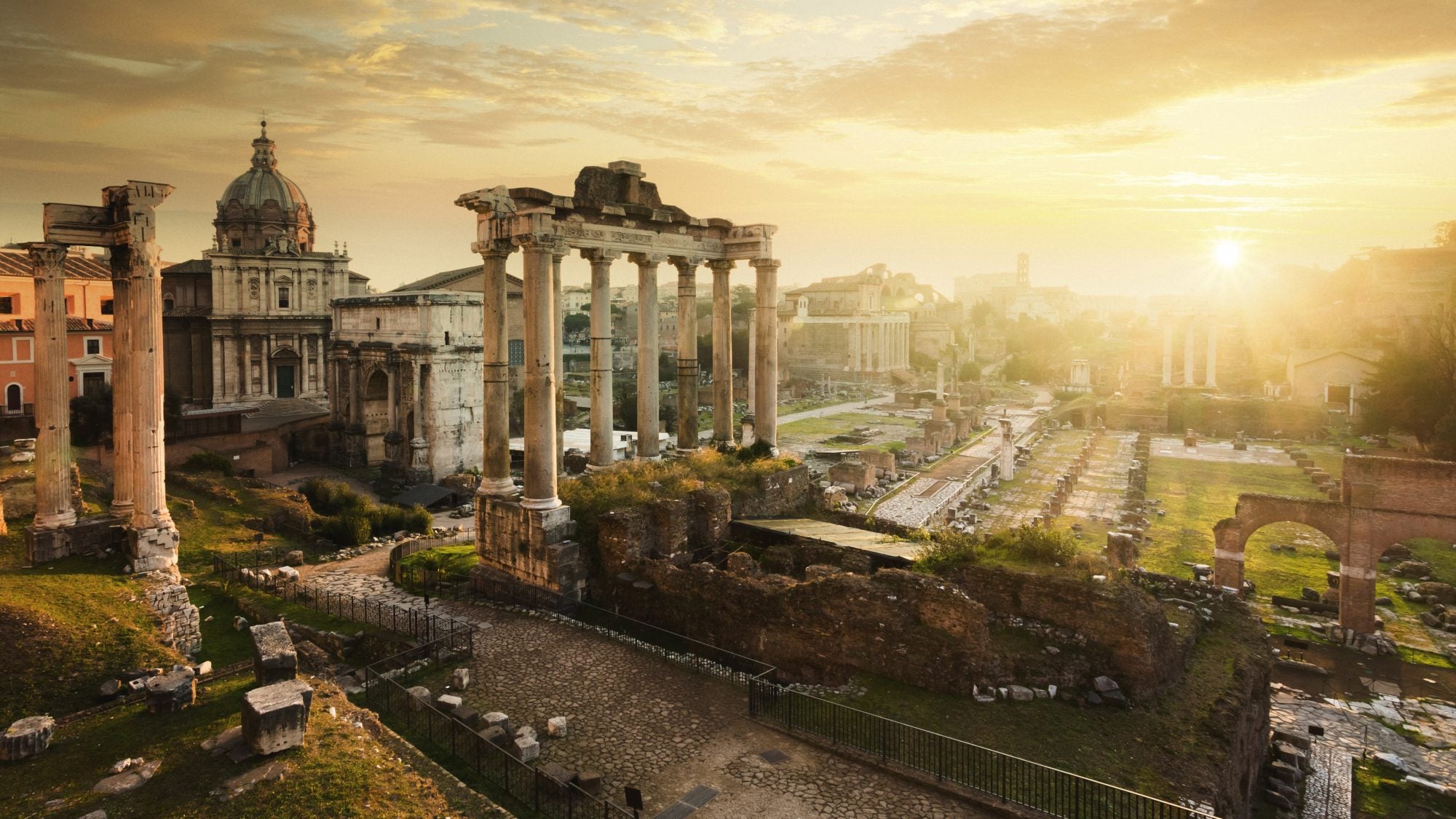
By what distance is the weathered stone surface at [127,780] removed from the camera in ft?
26.2

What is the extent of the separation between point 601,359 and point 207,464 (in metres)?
20.9

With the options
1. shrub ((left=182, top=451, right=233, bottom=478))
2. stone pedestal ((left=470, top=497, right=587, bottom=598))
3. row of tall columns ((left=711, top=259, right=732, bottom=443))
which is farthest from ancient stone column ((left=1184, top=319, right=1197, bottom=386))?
stone pedestal ((left=470, top=497, right=587, bottom=598))

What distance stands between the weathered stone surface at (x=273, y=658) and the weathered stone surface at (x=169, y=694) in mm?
806

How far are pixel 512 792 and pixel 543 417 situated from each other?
7.19 metres

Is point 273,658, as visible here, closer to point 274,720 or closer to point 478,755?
point 274,720

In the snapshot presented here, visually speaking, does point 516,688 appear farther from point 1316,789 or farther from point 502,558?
point 1316,789

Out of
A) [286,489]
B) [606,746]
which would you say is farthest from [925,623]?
[286,489]

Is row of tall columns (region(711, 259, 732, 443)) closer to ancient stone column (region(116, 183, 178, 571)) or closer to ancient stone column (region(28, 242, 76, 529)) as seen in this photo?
ancient stone column (region(116, 183, 178, 571))

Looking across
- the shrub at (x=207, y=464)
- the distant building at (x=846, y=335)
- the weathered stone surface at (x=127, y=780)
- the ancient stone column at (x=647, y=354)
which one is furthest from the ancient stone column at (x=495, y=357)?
the distant building at (x=846, y=335)

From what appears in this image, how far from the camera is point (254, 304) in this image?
4556cm

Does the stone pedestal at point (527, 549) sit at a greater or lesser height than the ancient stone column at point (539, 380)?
lesser

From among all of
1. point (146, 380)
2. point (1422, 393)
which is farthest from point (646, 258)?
point (1422, 393)

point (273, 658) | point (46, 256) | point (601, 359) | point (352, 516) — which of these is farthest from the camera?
point (352, 516)

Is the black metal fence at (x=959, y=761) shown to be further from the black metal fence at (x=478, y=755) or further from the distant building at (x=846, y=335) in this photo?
the distant building at (x=846, y=335)
